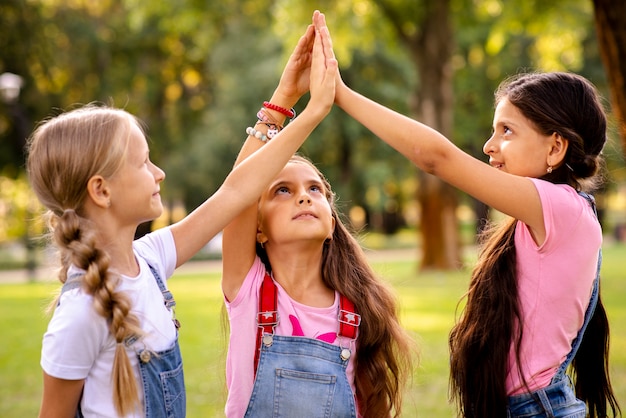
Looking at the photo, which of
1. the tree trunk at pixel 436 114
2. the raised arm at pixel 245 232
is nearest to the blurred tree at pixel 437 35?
the tree trunk at pixel 436 114

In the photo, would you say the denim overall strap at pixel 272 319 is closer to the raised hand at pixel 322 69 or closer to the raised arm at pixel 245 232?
the raised arm at pixel 245 232

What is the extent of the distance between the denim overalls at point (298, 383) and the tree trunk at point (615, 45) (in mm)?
2944

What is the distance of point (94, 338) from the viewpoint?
2.15 metres

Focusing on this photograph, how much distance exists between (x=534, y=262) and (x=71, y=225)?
1.43 meters

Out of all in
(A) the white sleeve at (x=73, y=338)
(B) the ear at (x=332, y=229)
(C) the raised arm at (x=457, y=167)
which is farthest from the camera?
(B) the ear at (x=332, y=229)

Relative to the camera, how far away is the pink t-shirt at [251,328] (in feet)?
8.60

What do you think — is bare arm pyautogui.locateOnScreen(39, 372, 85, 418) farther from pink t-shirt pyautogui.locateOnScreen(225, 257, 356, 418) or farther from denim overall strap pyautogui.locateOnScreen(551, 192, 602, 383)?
denim overall strap pyautogui.locateOnScreen(551, 192, 602, 383)

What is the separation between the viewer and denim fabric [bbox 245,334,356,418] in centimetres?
255

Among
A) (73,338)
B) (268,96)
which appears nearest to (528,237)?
(73,338)

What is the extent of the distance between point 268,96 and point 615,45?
21441 millimetres

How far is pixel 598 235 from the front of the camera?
2564 millimetres

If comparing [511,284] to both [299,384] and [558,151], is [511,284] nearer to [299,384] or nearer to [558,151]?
[558,151]

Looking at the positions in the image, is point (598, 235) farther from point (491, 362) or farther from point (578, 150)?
point (491, 362)

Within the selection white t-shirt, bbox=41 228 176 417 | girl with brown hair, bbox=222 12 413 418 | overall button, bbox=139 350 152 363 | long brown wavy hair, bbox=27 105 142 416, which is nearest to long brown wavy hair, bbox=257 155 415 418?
girl with brown hair, bbox=222 12 413 418
